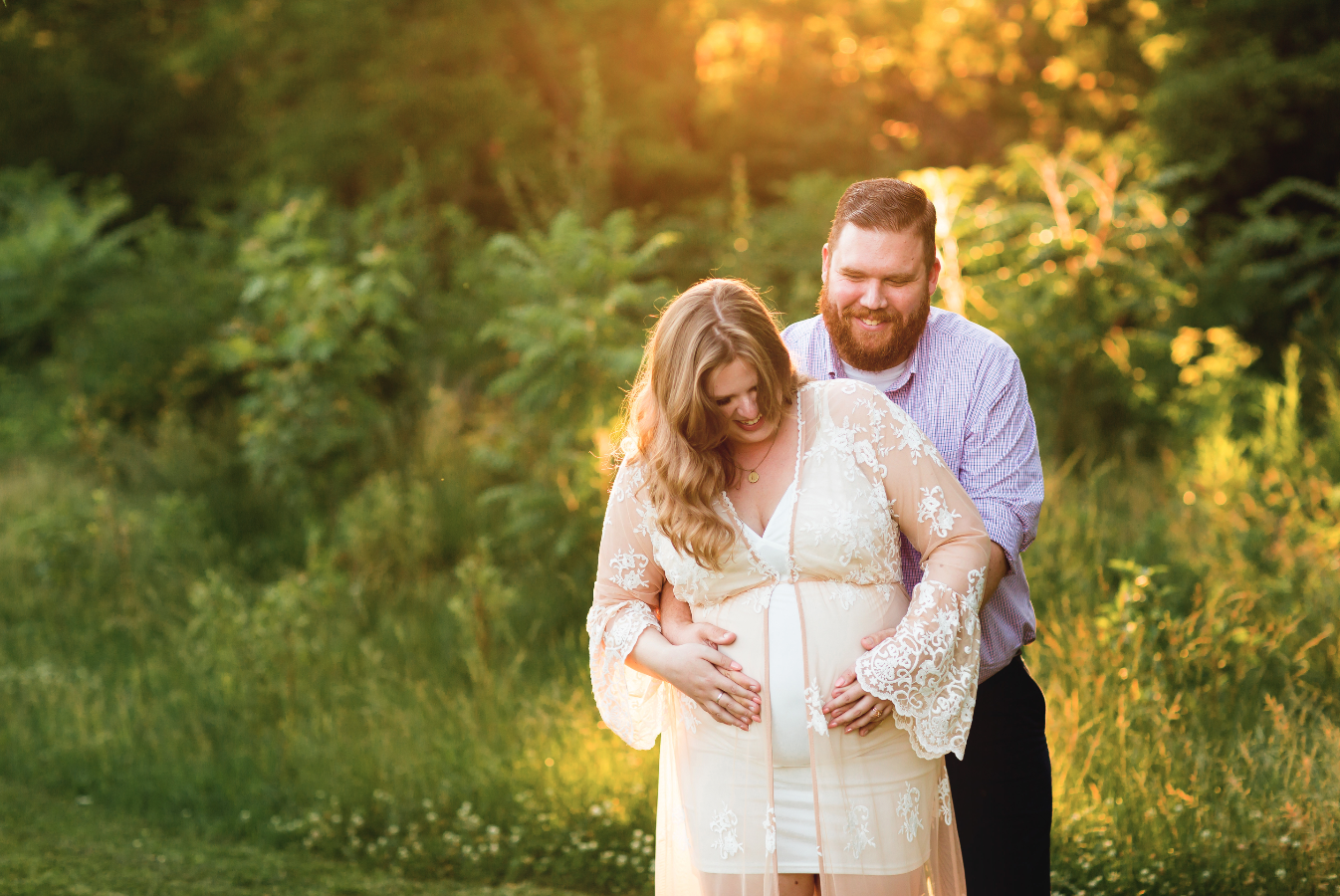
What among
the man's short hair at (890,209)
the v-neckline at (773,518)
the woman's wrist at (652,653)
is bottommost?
the woman's wrist at (652,653)

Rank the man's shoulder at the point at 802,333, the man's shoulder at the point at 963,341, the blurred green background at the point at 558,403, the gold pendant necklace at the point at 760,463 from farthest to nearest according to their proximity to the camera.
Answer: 1. the blurred green background at the point at 558,403
2. the man's shoulder at the point at 802,333
3. the man's shoulder at the point at 963,341
4. the gold pendant necklace at the point at 760,463

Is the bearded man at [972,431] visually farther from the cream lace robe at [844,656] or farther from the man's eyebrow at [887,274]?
the cream lace robe at [844,656]

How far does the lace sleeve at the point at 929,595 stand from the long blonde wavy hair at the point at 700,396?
10.0 inches

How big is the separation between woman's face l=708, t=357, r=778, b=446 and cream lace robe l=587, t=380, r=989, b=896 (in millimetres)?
133

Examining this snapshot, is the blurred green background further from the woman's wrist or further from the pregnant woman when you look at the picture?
the woman's wrist

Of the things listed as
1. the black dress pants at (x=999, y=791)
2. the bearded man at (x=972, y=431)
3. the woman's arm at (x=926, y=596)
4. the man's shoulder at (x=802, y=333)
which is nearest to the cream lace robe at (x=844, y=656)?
the woman's arm at (x=926, y=596)

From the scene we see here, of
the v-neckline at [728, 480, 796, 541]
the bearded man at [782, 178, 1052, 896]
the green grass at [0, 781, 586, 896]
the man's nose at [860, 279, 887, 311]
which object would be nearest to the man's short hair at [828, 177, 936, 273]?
the bearded man at [782, 178, 1052, 896]

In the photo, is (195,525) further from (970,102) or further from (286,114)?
(970,102)

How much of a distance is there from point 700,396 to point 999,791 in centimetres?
146

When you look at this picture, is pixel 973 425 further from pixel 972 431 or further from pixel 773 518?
pixel 773 518

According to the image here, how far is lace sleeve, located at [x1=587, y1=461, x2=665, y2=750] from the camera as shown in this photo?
283 centimetres

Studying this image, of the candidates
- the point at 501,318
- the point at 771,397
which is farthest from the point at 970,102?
the point at 771,397

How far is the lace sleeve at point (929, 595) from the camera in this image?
2578 mm

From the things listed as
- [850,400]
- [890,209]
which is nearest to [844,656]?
[850,400]
